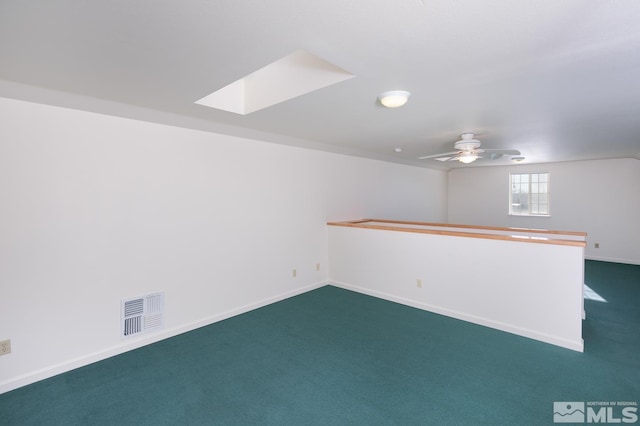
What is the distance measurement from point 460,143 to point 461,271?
1.60m

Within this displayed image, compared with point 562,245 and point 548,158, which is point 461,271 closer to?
point 562,245

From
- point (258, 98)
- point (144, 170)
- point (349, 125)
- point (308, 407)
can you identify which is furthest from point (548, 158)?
point (144, 170)

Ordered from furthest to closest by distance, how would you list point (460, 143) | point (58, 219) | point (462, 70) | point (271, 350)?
point (460, 143) < point (271, 350) < point (58, 219) < point (462, 70)

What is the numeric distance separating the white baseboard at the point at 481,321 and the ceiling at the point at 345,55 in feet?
7.07

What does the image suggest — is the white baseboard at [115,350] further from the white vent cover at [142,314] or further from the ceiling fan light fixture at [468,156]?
the ceiling fan light fixture at [468,156]

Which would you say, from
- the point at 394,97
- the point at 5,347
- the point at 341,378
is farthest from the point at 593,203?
the point at 5,347

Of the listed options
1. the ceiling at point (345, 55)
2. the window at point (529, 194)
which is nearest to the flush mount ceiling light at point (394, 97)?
the ceiling at point (345, 55)

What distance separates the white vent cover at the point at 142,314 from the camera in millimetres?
2859

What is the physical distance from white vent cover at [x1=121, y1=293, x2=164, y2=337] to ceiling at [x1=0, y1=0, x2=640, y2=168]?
1.72 meters

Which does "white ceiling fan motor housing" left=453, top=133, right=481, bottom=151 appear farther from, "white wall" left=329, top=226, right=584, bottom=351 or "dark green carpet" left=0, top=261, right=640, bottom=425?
"dark green carpet" left=0, top=261, right=640, bottom=425

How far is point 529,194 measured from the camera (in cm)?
729

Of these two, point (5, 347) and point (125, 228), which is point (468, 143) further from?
point (5, 347)

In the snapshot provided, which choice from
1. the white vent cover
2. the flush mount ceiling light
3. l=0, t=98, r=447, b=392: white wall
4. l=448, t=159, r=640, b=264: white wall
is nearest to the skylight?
the flush mount ceiling light

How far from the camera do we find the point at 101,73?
1996 mm
